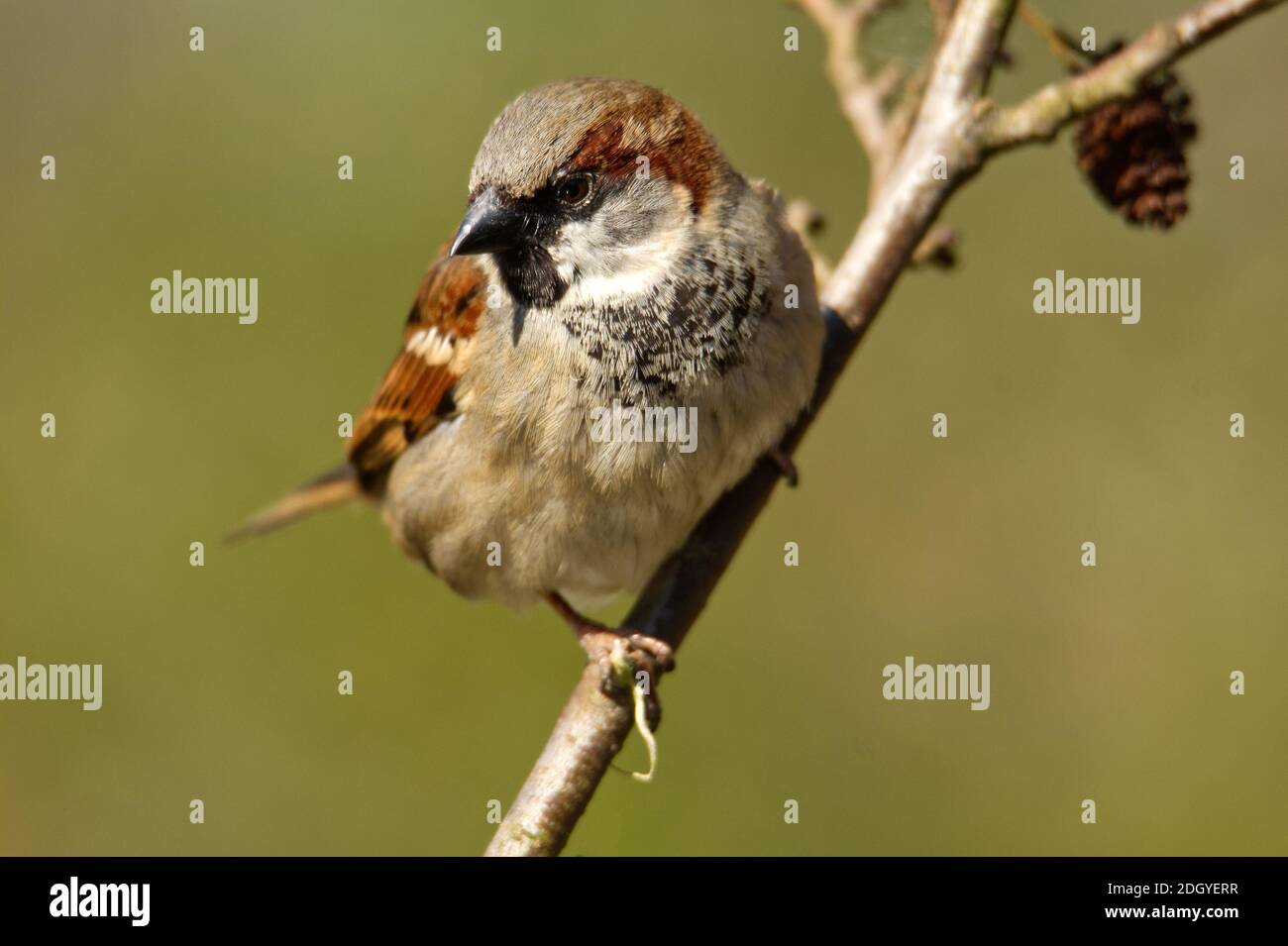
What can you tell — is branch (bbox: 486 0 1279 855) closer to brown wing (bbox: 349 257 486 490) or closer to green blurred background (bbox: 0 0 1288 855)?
brown wing (bbox: 349 257 486 490)

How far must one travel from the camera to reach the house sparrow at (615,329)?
2.68 meters

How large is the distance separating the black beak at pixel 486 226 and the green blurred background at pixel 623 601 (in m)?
1.81

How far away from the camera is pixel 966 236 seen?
4.94m

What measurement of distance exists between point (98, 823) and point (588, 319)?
2387 millimetres

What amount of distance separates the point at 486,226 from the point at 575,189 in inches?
7.3

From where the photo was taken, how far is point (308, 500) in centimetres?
396

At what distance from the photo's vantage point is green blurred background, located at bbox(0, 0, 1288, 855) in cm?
419

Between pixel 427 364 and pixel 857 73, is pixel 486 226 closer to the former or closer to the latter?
pixel 427 364

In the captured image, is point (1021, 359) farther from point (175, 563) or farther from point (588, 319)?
point (175, 563)

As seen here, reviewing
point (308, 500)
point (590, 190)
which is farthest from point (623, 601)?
point (590, 190)

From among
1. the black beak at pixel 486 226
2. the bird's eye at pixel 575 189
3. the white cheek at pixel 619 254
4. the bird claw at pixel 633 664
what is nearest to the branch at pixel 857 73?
the white cheek at pixel 619 254

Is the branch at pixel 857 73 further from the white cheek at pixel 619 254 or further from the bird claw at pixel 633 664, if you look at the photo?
the bird claw at pixel 633 664

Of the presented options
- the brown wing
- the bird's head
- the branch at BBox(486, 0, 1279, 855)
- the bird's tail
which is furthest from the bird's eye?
the bird's tail

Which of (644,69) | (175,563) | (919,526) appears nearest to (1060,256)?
(919,526)
